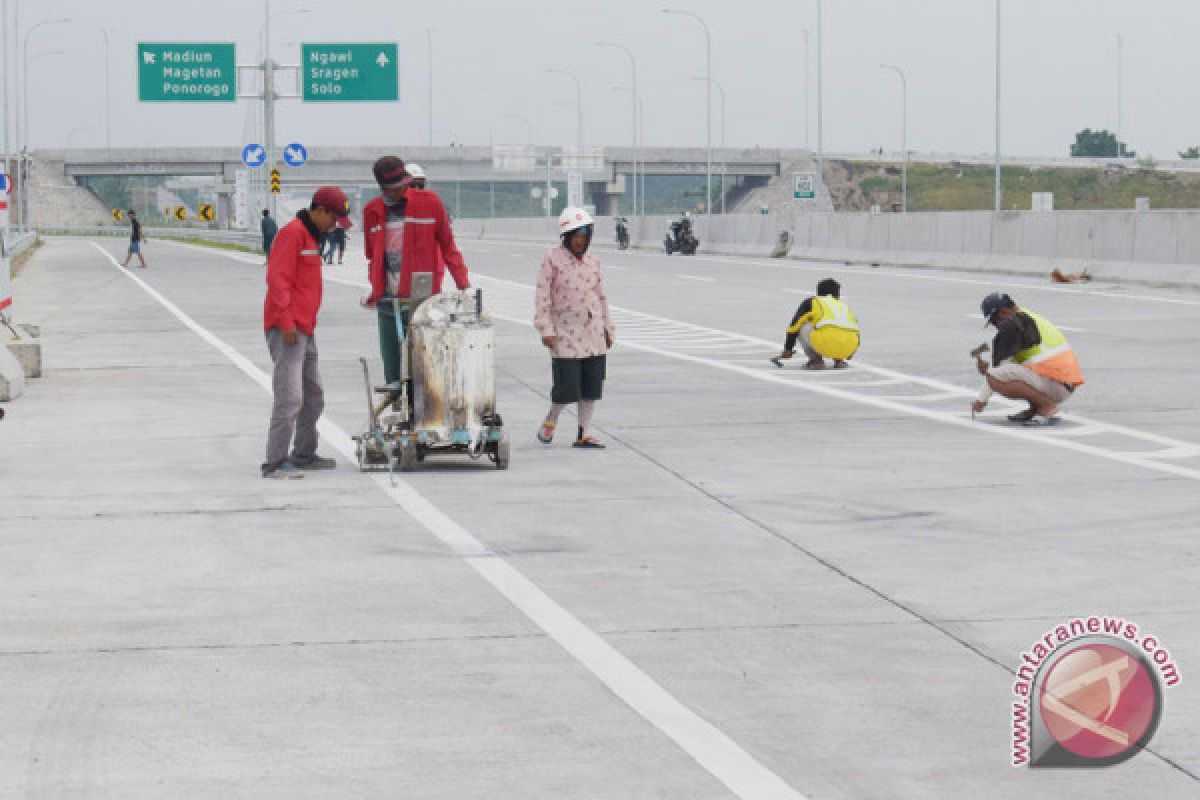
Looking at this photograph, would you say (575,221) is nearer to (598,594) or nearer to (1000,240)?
(598,594)

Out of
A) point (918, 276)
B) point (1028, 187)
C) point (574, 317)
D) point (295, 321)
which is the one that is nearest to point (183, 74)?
point (918, 276)

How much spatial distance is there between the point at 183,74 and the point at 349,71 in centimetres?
547

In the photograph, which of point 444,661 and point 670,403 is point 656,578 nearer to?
point 444,661

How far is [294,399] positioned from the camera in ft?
40.7

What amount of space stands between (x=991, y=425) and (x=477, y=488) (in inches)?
189

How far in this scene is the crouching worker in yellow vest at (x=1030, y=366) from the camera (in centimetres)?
1473

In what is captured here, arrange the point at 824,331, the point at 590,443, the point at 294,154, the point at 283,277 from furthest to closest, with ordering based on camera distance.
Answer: the point at 294,154
the point at 824,331
the point at 590,443
the point at 283,277

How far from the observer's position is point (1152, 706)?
4.80m

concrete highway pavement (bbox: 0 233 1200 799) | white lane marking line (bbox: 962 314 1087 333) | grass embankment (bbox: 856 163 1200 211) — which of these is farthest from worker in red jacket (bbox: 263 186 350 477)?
grass embankment (bbox: 856 163 1200 211)

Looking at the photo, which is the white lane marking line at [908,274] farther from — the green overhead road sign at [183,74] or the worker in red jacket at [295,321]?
the worker in red jacket at [295,321]

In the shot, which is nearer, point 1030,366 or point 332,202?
point 332,202

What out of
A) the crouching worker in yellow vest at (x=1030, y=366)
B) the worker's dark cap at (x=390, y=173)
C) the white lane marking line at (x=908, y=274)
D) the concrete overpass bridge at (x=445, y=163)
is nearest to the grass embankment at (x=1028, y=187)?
the concrete overpass bridge at (x=445, y=163)

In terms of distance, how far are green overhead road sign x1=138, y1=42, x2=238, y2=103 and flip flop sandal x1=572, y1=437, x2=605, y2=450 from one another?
176 ft

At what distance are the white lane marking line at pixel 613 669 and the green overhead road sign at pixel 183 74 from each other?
55.8m
